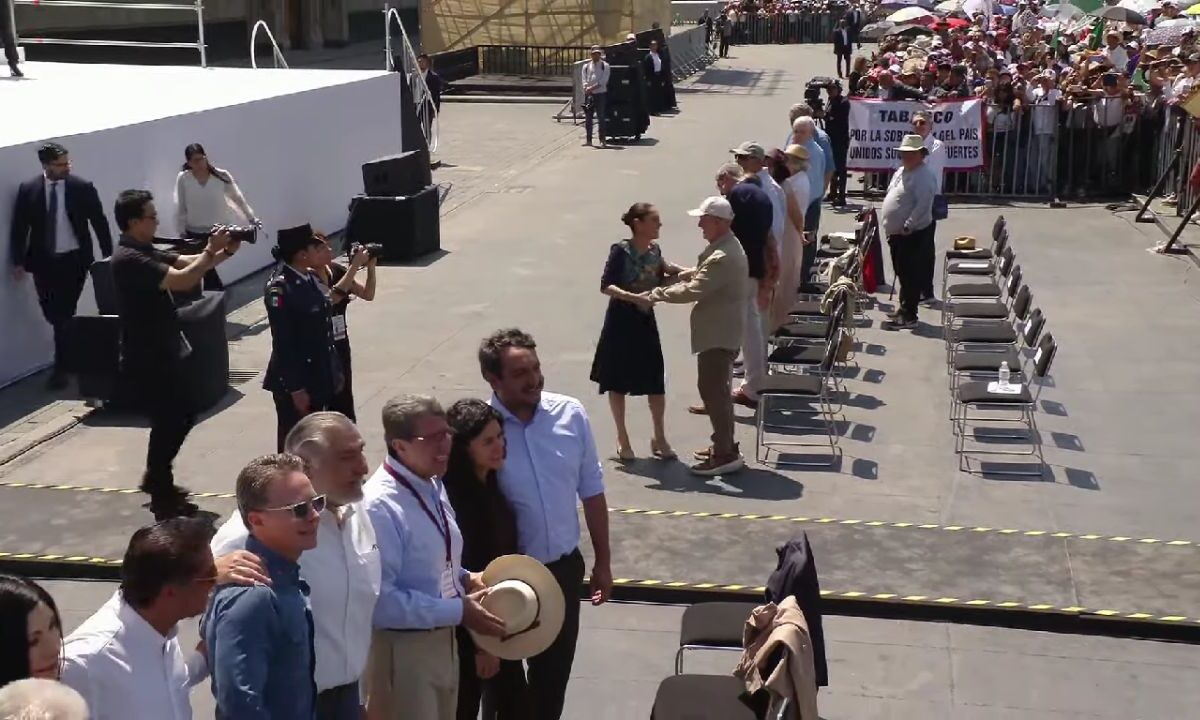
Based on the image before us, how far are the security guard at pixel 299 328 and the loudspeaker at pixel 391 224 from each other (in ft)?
27.5

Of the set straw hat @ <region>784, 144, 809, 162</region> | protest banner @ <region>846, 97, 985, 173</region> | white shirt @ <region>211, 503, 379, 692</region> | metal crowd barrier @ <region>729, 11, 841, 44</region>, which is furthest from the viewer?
metal crowd barrier @ <region>729, 11, 841, 44</region>

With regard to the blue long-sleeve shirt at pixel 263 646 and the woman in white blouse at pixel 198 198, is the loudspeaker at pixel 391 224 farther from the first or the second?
the blue long-sleeve shirt at pixel 263 646

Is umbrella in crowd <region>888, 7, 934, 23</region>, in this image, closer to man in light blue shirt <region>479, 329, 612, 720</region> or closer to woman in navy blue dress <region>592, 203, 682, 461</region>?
woman in navy blue dress <region>592, 203, 682, 461</region>

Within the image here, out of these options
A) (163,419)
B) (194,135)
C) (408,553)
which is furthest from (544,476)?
(194,135)

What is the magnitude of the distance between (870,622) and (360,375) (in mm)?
5601

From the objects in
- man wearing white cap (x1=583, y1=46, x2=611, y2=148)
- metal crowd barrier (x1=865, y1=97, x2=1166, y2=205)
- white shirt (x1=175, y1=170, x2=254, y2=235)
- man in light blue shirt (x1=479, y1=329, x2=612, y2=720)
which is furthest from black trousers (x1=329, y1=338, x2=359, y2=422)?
man wearing white cap (x1=583, y1=46, x2=611, y2=148)

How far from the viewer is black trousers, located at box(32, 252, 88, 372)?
11508mm

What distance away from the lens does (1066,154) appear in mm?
21047

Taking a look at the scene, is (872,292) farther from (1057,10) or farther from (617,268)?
(1057,10)

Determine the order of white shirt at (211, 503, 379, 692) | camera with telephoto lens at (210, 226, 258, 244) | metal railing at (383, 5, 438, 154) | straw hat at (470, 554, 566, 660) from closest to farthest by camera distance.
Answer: white shirt at (211, 503, 379, 692) < straw hat at (470, 554, 566, 660) < camera with telephoto lens at (210, 226, 258, 244) < metal railing at (383, 5, 438, 154)

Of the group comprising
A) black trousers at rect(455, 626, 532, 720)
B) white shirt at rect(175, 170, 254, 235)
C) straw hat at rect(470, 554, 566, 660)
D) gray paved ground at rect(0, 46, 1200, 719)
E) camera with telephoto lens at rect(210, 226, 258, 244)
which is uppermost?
camera with telephoto lens at rect(210, 226, 258, 244)

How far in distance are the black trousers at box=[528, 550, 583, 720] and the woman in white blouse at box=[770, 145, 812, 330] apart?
6298 millimetres

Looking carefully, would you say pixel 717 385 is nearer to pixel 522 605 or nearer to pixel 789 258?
pixel 789 258

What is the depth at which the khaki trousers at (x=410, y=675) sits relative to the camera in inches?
190
